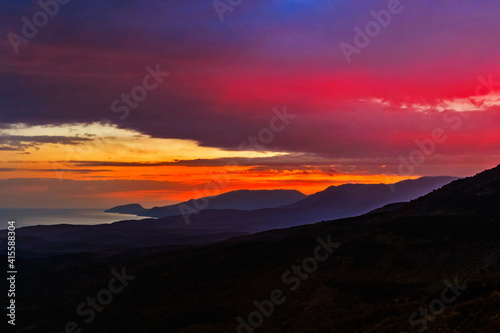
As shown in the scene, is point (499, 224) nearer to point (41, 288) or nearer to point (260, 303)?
point (260, 303)

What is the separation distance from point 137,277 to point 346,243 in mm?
35106

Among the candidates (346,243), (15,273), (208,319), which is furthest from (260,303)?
(15,273)

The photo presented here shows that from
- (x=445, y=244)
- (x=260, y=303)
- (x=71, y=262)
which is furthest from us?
(x=71, y=262)

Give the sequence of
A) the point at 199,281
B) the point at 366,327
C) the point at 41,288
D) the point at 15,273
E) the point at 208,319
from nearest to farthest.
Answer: the point at 366,327, the point at 208,319, the point at 199,281, the point at 41,288, the point at 15,273

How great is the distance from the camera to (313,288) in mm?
53281

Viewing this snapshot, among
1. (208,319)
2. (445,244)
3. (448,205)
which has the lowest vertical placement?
(208,319)

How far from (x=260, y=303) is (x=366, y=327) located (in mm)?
22863

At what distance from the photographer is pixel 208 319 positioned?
1972 inches

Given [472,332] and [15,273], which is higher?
[15,273]

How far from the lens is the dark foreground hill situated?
113 ft

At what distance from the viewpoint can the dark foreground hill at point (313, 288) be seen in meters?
34.3

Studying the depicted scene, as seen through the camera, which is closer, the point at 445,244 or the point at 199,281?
the point at 445,244

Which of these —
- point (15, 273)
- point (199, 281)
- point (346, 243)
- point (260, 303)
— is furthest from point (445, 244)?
point (15, 273)

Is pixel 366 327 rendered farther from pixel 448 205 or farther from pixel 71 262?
pixel 71 262
